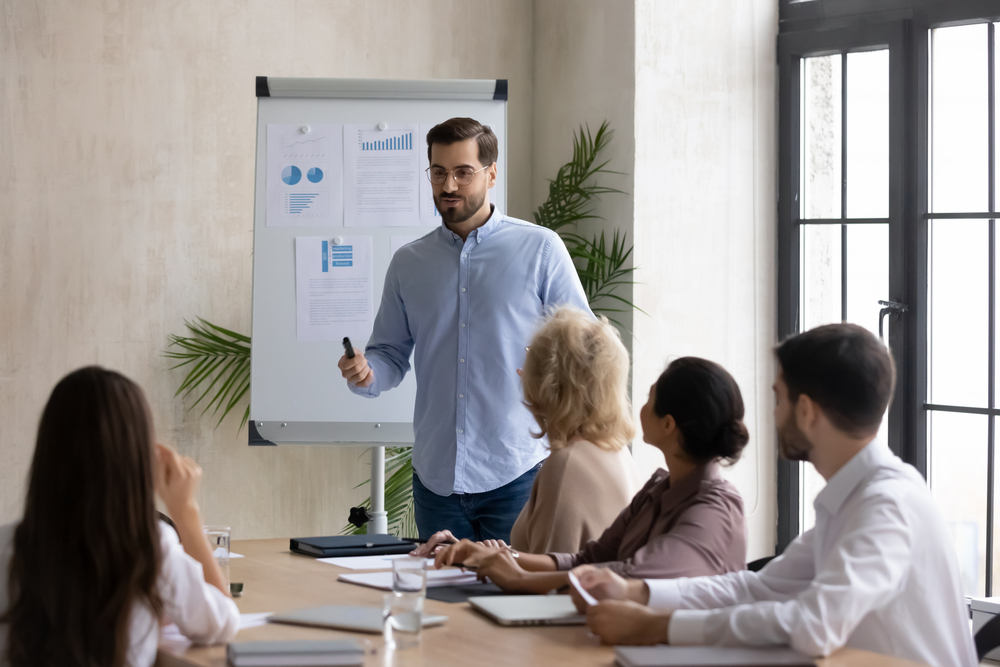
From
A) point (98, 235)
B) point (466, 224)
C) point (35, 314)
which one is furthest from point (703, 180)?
point (35, 314)

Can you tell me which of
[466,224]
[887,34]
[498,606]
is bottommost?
[498,606]

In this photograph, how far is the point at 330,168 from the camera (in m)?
3.62

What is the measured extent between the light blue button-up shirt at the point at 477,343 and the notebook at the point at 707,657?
1502 mm

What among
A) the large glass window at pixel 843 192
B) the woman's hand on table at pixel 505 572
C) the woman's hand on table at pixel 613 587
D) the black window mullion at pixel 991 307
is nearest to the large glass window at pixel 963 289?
the black window mullion at pixel 991 307

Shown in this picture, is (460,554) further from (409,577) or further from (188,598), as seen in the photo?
(188,598)

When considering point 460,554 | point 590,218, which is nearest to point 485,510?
point 460,554

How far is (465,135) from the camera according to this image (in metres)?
3.02

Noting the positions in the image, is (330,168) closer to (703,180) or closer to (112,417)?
(703,180)

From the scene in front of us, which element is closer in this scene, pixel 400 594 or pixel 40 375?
pixel 400 594

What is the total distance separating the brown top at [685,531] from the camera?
185 centimetres

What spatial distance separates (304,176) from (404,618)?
226 cm

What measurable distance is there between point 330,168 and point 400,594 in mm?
2236

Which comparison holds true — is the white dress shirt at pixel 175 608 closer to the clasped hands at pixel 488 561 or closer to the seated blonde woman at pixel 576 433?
the clasped hands at pixel 488 561

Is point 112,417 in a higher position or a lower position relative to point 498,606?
higher
